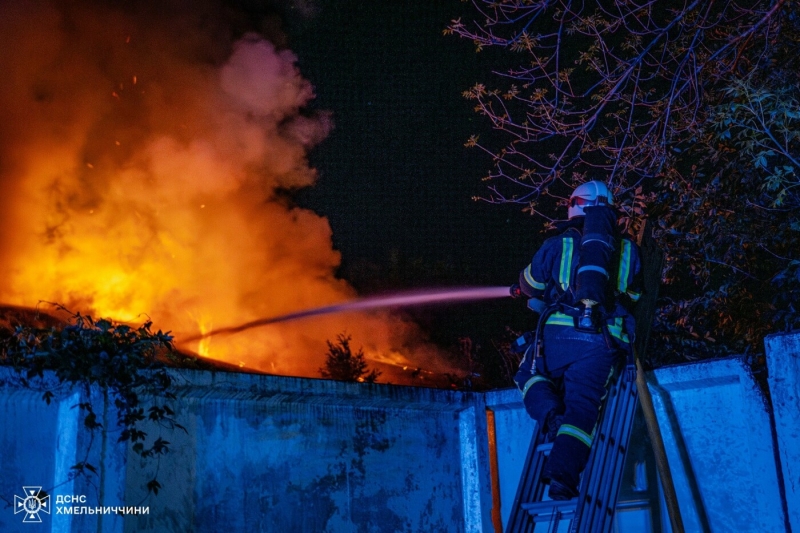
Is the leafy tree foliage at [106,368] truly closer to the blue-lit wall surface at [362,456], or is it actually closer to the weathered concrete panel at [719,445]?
the blue-lit wall surface at [362,456]

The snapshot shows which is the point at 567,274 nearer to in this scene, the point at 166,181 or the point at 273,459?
the point at 273,459

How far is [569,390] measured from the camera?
4.31m

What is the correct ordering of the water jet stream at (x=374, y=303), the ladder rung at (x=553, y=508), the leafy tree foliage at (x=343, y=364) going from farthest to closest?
the water jet stream at (x=374, y=303), the leafy tree foliage at (x=343, y=364), the ladder rung at (x=553, y=508)

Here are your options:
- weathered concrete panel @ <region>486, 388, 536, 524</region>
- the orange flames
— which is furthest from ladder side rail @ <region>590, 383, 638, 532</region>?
the orange flames

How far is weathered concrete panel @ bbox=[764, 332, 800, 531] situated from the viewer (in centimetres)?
402

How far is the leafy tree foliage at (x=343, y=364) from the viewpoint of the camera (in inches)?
313

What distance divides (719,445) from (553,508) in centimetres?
117

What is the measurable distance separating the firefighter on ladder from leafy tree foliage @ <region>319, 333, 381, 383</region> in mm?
3310

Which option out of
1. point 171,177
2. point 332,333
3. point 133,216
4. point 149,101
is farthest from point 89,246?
point 332,333

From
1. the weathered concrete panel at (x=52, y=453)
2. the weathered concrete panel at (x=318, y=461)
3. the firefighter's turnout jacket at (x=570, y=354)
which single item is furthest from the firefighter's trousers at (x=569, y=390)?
the weathered concrete panel at (x=52, y=453)

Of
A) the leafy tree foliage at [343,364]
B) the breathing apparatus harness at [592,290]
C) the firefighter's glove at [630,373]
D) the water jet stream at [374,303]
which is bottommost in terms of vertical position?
the firefighter's glove at [630,373]

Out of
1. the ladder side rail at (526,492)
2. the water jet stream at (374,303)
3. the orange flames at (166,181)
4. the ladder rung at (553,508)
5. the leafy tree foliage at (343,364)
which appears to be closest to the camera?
the ladder rung at (553,508)

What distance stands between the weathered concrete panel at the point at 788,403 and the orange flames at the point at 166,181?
5.98 meters

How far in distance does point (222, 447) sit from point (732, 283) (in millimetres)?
4557
